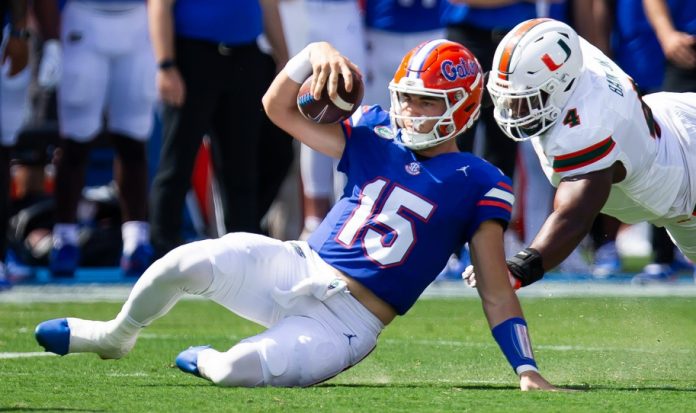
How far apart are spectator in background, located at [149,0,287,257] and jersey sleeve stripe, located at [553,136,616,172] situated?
2.98 metres

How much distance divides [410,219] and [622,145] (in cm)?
97

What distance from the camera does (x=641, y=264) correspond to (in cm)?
1072

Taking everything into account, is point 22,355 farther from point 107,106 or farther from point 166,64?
point 107,106

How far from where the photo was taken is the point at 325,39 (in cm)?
862

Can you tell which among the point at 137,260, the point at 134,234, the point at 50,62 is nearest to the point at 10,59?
the point at 50,62

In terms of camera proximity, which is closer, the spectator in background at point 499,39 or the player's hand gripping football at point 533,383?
the player's hand gripping football at point 533,383

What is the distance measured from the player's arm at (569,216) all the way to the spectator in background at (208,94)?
118 inches

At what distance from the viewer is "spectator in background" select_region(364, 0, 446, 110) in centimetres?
866

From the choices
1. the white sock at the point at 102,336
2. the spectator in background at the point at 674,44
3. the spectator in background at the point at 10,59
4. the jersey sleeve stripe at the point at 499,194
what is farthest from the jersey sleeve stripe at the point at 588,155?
the spectator in background at the point at 10,59

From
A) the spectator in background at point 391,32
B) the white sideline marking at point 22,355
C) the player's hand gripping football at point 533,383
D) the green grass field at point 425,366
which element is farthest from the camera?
the spectator in background at point 391,32

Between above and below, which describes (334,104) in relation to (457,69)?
below

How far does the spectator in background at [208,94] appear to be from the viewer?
7.69 metres

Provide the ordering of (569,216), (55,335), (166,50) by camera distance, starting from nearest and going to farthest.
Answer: (55,335) → (569,216) → (166,50)

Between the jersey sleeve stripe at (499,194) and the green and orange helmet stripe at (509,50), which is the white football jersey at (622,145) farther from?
the jersey sleeve stripe at (499,194)
